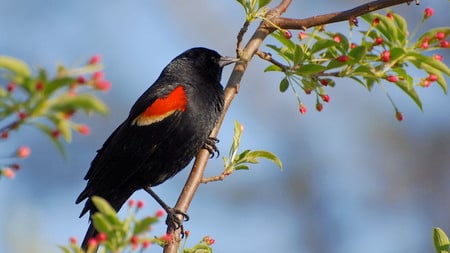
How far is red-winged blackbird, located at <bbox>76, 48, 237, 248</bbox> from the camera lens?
10.3 feet

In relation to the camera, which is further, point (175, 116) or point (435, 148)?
point (435, 148)

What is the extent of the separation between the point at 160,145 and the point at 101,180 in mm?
320

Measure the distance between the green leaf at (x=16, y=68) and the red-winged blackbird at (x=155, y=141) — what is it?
6.95ft

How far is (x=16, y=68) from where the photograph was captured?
94cm

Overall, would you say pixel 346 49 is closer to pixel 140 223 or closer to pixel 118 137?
pixel 140 223

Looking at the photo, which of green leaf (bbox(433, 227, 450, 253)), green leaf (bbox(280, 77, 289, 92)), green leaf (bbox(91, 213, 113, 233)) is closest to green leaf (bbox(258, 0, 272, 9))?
green leaf (bbox(280, 77, 289, 92))

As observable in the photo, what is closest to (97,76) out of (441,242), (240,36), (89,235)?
(441,242)

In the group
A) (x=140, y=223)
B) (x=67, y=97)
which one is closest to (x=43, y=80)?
(x=67, y=97)

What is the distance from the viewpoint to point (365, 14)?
212 centimetres

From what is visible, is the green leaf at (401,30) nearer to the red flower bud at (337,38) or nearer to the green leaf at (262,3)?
the red flower bud at (337,38)

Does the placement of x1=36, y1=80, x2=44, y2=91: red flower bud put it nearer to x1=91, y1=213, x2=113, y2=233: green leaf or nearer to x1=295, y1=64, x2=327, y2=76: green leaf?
x1=91, y1=213, x2=113, y2=233: green leaf

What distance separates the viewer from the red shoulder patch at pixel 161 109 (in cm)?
320

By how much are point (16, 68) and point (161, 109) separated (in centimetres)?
224

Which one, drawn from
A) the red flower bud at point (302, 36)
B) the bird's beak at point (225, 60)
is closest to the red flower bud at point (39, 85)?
the red flower bud at point (302, 36)
